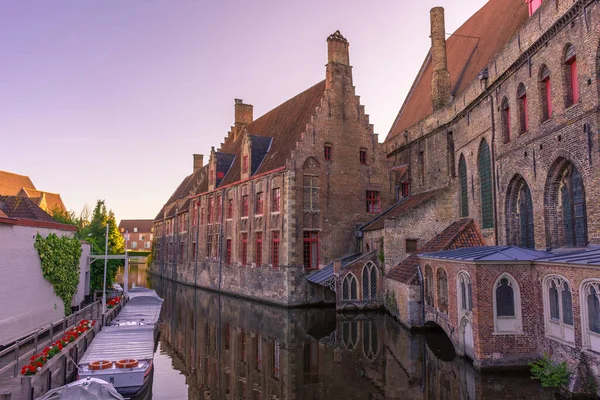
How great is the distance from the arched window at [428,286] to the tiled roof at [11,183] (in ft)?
170

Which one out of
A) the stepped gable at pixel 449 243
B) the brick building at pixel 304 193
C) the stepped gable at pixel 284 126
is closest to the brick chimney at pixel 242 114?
the stepped gable at pixel 284 126

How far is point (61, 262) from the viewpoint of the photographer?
56.5 feet

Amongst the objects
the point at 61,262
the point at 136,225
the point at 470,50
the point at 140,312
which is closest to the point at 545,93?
the point at 470,50

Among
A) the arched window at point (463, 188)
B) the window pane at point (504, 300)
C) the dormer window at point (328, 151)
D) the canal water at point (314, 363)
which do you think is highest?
the dormer window at point (328, 151)

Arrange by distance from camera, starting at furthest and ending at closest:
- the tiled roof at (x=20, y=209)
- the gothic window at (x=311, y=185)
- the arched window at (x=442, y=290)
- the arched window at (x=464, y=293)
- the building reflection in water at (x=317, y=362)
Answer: the gothic window at (x=311, y=185), the tiled roof at (x=20, y=209), the arched window at (x=442, y=290), the arched window at (x=464, y=293), the building reflection in water at (x=317, y=362)

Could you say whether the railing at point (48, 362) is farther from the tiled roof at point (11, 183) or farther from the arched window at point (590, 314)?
the tiled roof at point (11, 183)

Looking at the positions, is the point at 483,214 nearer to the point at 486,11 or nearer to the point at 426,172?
the point at 426,172

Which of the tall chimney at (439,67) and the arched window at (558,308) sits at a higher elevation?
the tall chimney at (439,67)

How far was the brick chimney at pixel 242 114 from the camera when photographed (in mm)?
40969

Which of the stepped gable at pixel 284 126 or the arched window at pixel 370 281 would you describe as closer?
the arched window at pixel 370 281

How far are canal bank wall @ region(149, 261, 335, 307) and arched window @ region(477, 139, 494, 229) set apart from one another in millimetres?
9604

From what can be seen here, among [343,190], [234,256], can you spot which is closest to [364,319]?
[343,190]

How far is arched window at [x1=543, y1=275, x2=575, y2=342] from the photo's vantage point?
32.3ft

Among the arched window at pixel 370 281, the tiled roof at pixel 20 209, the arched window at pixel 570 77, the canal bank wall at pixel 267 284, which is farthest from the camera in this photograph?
the canal bank wall at pixel 267 284
